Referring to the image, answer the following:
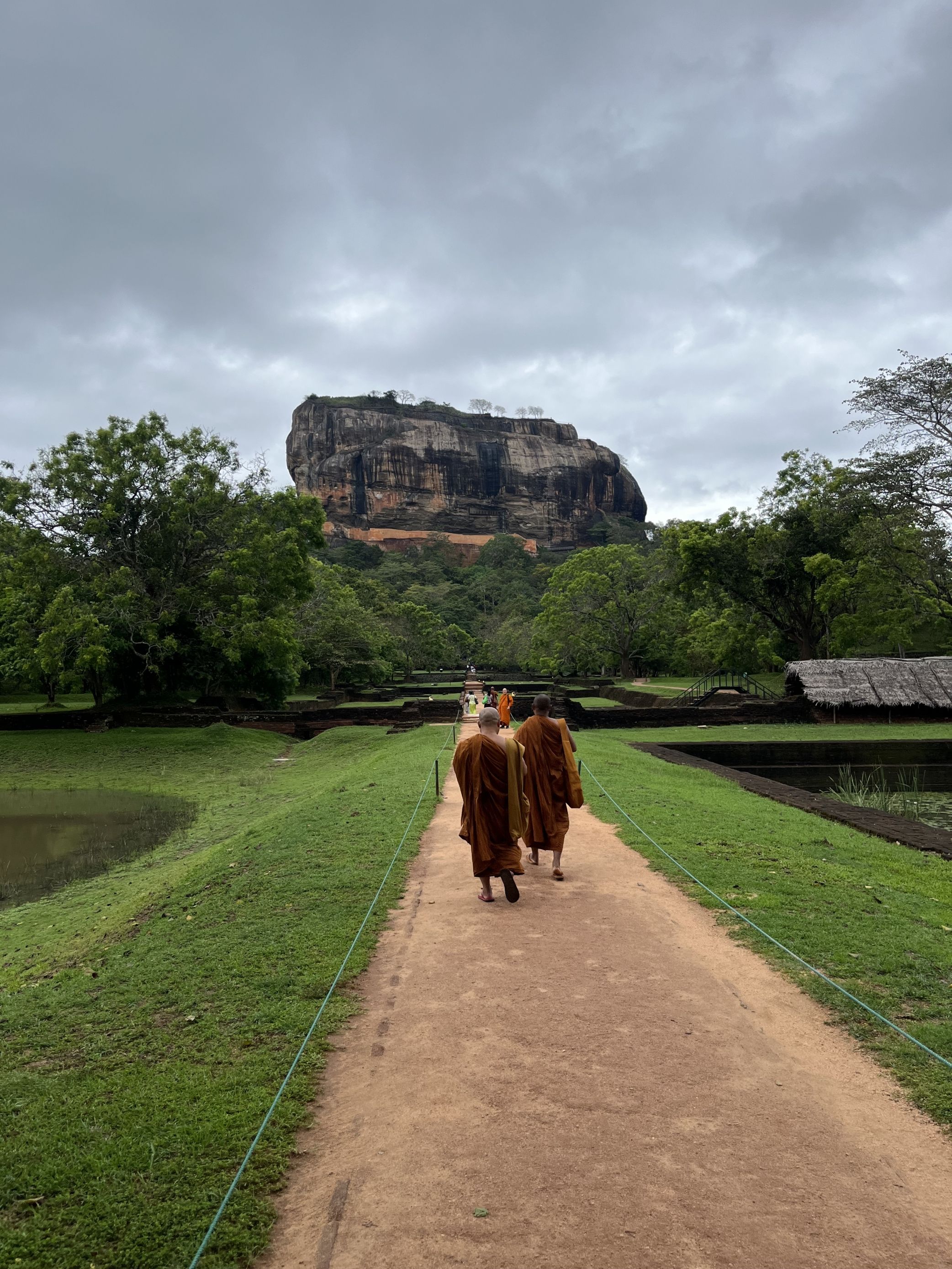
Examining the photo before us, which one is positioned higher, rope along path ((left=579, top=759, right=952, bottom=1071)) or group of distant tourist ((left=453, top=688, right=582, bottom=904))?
group of distant tourist ((left=453, top=688, right=582, bottom=904))

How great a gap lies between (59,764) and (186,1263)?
18.7m

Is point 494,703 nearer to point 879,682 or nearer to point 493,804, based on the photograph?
point 879,682

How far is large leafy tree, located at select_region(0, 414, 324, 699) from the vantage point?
68.6 ft

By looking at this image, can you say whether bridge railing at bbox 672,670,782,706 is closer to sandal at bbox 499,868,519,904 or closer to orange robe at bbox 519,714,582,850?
orange robe at bbox 519,714,582,850

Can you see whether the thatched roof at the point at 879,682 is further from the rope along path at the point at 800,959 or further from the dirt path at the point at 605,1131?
the dirt path at the point at 605,1131

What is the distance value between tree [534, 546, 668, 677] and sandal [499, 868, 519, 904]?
3484 cm

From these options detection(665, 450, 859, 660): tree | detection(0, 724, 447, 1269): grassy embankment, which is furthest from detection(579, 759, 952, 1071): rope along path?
detection(665, 450, 859, 660): tree

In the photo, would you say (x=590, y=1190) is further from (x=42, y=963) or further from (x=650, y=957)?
(x=42, y=963)

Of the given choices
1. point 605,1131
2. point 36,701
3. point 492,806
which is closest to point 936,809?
point 492,806

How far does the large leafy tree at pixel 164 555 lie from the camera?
68.6 feet

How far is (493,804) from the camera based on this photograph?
5.71 meters

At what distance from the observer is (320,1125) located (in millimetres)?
2941

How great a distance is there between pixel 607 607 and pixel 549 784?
35.0 meters

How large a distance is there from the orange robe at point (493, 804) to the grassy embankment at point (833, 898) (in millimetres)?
1505
